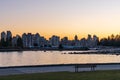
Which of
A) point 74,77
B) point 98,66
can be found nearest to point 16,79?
point 74,77

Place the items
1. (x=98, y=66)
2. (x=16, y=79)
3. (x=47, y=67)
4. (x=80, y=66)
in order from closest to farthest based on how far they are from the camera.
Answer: (x=16, y=79)
(x=80, y=66)
(x=47, y=67)
(x=98, y=66)

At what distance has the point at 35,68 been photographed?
31672 mm

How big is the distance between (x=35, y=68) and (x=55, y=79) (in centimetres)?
1004

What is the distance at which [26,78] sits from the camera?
22125 mm

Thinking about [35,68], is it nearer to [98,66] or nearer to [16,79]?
[98,66]

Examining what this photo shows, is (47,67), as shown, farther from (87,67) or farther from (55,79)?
(55,79)

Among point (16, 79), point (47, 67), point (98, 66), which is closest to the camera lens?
point (16, 79)

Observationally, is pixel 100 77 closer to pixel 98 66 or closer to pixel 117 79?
pixel 117 79

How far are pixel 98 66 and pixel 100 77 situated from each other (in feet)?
40.1

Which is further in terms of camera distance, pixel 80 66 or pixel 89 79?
→ pixel 80 66

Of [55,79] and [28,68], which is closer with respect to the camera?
[55,79]

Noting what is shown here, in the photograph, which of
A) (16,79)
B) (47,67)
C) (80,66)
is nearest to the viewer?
(16,79)

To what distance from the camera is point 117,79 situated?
2181cm

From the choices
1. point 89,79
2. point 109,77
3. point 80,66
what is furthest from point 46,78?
point 80,66
